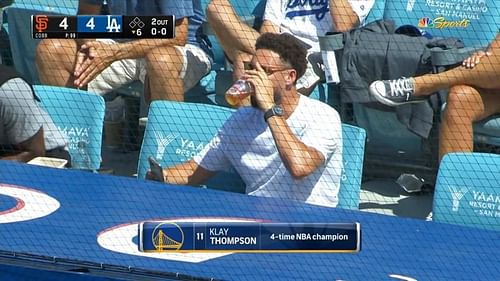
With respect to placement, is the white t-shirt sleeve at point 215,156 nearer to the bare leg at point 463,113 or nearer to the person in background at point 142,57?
the person in background at point 142,57

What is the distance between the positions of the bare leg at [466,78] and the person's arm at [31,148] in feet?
4.85

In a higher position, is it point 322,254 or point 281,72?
point 281,72

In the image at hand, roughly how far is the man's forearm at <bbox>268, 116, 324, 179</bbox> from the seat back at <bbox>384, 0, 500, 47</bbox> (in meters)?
1.36

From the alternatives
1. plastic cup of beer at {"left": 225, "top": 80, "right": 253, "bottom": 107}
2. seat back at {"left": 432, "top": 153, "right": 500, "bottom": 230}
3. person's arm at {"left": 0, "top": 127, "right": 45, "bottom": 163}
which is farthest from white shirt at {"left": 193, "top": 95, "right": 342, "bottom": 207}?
person's arm at {"left": 0, "top": 127, "right": 45, "bottom": 163}

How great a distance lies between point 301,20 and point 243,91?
4.26 ft

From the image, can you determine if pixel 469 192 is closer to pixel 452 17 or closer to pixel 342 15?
pixel 342 15

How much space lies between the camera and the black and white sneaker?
4.68 meters

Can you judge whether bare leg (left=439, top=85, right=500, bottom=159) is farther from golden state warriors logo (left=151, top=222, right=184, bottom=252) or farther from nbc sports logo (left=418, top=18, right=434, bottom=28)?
golden state warriors logo (left=151, top=222, right=184, bottom=252)

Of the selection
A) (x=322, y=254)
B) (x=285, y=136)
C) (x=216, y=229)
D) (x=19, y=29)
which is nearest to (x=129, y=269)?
(x=216, y=229)

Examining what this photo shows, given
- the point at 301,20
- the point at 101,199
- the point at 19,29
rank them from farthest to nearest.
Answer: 1. the point at 19,29
2. the point at 301,20
3. the point at 101,199

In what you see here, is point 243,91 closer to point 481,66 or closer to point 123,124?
point 481,66

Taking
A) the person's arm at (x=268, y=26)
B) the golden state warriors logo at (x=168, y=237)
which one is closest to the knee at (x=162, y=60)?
the person's arm at (x=268, y=26)

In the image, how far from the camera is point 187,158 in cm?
424

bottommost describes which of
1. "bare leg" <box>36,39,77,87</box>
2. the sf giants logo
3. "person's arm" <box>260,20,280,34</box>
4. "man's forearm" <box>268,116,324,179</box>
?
"man's forearm" <box>268,116,324,179</box>
